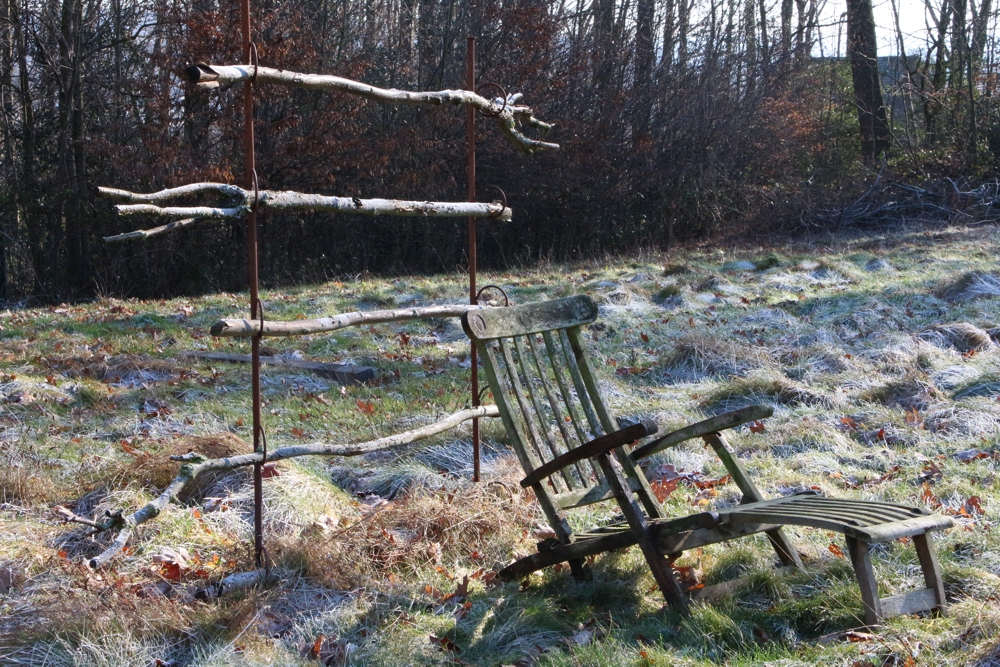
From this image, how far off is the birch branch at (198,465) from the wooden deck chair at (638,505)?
1.40 ft

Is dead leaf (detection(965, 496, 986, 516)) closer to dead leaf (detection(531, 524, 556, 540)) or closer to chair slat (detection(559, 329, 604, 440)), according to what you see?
chair slat (detection(559, 329, 604, 440))

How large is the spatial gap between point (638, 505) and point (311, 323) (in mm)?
1439

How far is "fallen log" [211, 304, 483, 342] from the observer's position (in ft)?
10.5

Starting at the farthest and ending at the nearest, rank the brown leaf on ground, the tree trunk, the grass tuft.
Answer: the tree trunk, the grass tuft, the brown leaf on ground

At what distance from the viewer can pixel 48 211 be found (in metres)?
15.0

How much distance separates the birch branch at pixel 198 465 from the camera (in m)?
2.87

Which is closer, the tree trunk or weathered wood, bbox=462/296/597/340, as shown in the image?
weathered wood, bbox=462/296/597/340

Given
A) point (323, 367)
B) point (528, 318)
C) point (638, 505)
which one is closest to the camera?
point (638, 505)

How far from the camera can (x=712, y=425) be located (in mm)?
3703

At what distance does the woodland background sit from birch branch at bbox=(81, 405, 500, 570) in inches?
443

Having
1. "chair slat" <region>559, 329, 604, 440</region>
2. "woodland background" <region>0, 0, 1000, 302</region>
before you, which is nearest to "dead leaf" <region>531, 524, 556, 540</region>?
"chair slat" <region>559, 329, 604, 440</region>

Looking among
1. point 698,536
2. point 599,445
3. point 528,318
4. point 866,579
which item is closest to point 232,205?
point 528,318

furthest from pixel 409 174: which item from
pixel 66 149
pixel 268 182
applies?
pixel 66 149

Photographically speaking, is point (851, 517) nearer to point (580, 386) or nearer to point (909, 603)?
point (909, 603)
